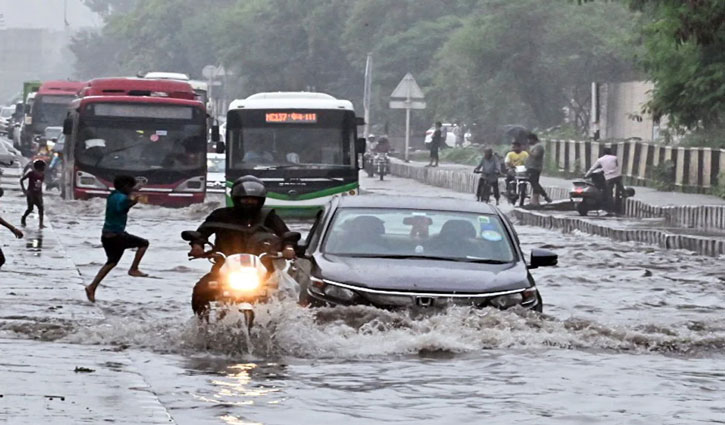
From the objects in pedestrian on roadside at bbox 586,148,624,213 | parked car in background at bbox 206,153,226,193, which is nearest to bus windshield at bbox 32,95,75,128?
parked car in background at bbox 206,153,226,193

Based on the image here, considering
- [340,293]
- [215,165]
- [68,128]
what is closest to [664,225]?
[68,128]

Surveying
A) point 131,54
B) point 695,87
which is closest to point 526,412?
point 695,87

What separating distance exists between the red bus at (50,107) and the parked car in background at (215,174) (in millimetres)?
20134

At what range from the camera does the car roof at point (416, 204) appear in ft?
50.8

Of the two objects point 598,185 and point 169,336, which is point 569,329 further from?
point 598,185

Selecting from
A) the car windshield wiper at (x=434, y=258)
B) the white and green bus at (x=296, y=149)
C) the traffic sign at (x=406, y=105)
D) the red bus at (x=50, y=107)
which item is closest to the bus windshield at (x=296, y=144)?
the white and green bus at (x=296, y=149)

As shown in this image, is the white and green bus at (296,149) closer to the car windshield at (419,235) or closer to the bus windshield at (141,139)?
the bus windshield at (141,139)

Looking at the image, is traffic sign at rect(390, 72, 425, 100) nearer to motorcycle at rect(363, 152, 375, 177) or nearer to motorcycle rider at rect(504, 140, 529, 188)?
motorcycle at rect(363, 152, 375, 177)

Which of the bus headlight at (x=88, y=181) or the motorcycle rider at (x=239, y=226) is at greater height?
the motorcycle rider at (x=239, y=226)

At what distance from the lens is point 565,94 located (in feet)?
228

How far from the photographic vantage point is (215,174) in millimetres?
46344

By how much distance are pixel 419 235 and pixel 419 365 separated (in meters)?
2.11

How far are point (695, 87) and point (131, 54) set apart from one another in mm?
114123

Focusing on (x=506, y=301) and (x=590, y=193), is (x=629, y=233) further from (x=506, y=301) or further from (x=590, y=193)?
(x=506, y=301)
